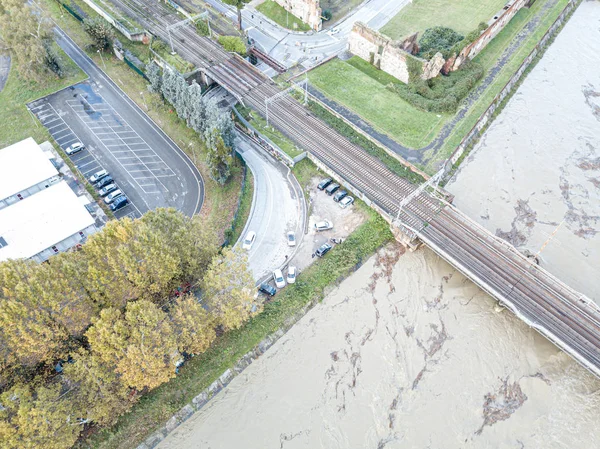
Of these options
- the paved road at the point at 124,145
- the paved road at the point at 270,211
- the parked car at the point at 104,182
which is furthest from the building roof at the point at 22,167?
the paved road at the point at 270,211


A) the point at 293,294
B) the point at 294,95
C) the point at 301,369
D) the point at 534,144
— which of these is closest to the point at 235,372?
the point at 301,369

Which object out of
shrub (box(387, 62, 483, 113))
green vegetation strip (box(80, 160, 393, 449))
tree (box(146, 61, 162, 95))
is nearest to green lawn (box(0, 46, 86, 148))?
tree (box(146, 61, 162, 95))

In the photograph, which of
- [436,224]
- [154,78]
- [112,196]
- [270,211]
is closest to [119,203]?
[112,196]

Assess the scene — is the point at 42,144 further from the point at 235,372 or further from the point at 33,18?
the point at 235,372

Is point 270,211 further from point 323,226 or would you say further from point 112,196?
point 112,196

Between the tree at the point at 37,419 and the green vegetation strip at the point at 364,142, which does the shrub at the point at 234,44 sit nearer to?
the green vegetation strip at the point at 364,142

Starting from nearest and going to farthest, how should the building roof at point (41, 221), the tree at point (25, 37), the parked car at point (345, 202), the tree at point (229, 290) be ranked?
the tree at point (229, 290)
the building roof at point (41, 221)
the parked car at point (345, 202)
the tree at point (25, 37)
